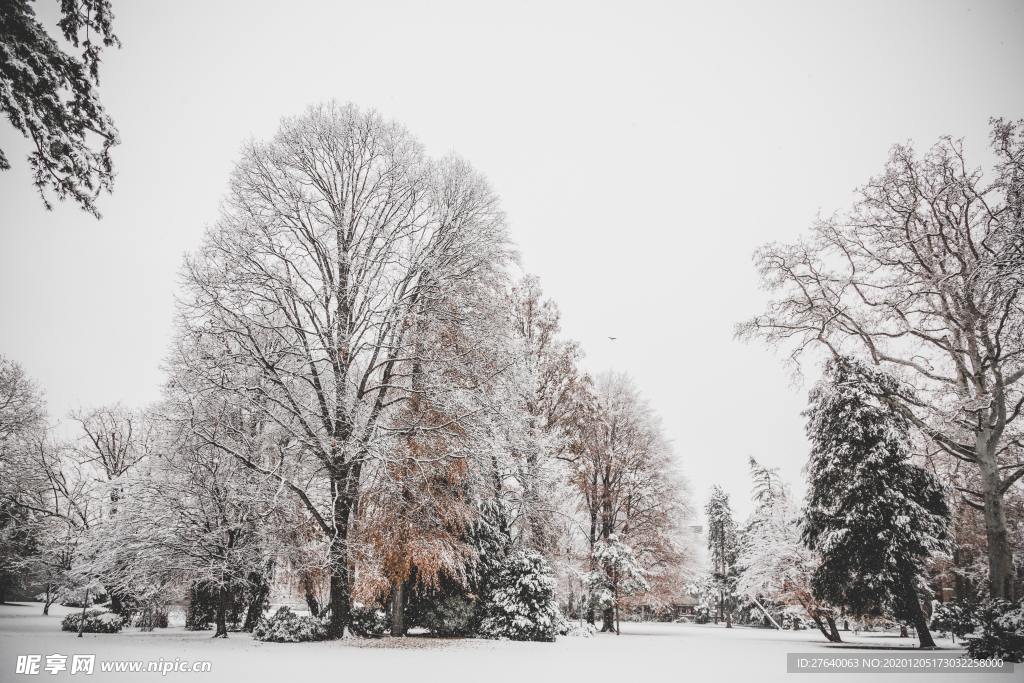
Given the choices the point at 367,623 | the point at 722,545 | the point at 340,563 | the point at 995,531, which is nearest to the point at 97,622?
the point at 367,623

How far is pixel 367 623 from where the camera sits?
1491 cm

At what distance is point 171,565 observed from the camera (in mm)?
13516

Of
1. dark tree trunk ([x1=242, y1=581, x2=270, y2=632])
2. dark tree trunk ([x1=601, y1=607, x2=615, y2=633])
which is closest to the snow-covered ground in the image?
dark tree trunk ([x1=242, y1=581, x2=270, y2=632])

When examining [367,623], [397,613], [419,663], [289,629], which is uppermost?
[419,663]

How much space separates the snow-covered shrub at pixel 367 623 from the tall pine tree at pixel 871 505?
1535 cm

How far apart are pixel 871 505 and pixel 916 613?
11.2 feet

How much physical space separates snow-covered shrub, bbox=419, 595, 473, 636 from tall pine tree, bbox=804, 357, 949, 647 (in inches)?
501

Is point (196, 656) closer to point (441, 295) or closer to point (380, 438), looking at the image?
point (380, 438)

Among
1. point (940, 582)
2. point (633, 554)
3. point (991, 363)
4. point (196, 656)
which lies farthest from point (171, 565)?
point (940, 582)

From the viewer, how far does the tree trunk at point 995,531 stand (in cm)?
1229

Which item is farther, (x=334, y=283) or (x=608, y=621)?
(x=608, y=621)

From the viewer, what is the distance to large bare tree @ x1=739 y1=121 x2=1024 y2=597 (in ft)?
40.1

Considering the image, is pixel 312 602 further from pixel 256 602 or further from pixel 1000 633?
pixel 1000 633

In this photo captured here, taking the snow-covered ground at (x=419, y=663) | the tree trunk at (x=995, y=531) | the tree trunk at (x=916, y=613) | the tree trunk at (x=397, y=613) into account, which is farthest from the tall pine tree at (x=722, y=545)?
the tree trunk at (x=397, y=613)
